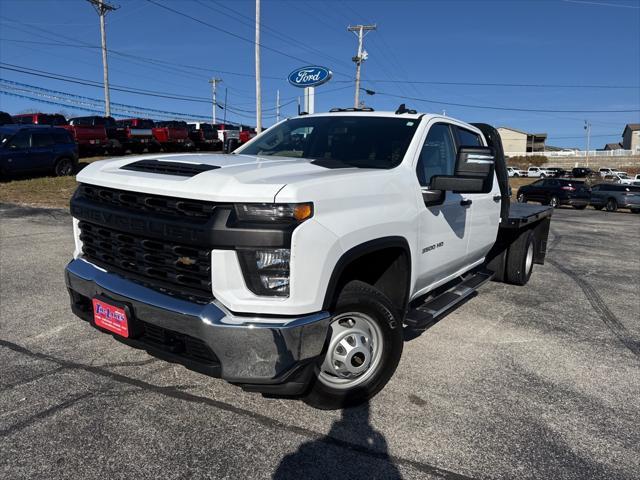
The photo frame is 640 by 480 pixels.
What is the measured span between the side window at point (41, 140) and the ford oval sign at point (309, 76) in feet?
32.9

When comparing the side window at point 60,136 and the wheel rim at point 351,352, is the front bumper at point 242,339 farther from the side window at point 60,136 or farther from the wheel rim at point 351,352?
the side window at point 60,136

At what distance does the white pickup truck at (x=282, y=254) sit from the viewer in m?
2.46

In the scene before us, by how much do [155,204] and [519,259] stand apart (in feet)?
15.7

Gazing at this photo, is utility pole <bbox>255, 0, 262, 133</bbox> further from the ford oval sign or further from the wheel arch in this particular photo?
the wheel arch

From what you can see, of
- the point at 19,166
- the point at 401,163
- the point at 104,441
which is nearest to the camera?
the point at 104,441

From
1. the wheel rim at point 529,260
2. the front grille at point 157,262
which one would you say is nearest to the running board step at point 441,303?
the wheel rim at point 529,260

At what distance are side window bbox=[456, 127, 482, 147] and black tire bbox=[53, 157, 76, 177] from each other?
50.0ft

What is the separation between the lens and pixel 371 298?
2959 millimetres

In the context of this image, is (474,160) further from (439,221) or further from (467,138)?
(467,138)

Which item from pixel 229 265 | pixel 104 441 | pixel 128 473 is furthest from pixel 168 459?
pixel 229 265

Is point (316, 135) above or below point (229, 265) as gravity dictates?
above

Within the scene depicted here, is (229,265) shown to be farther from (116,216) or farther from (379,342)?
(379,342)

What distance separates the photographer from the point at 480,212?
4652mm

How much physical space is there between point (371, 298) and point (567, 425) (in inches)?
56.8
